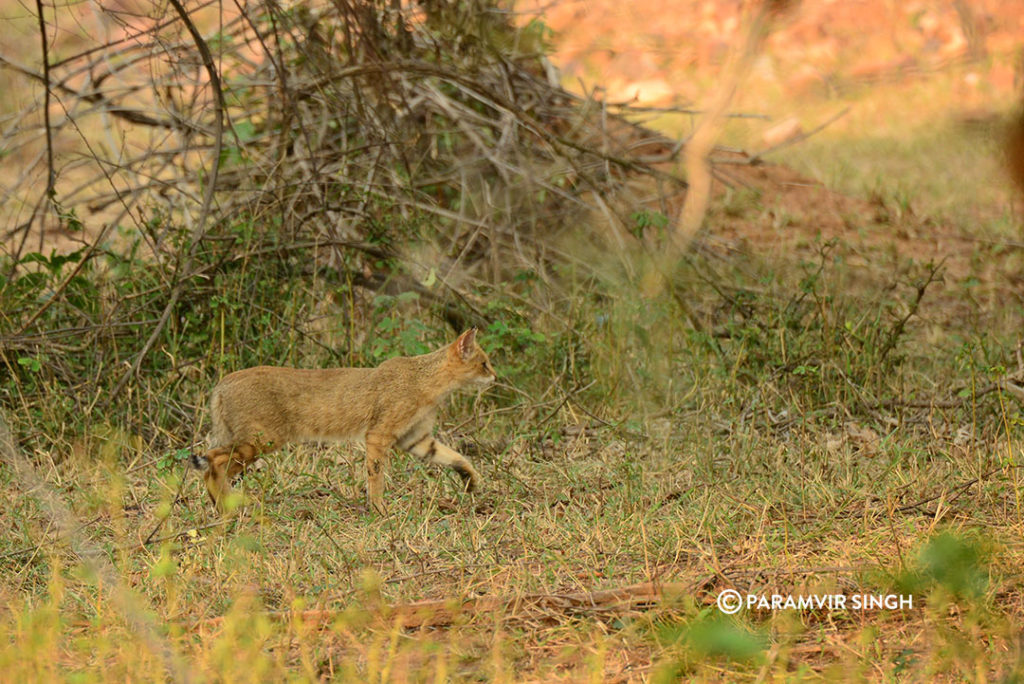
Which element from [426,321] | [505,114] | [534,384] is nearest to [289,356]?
[426,321]

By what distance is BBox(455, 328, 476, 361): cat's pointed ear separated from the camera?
546cm

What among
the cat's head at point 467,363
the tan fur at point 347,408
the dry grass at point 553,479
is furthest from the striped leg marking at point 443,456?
the cat's head at point 467,363

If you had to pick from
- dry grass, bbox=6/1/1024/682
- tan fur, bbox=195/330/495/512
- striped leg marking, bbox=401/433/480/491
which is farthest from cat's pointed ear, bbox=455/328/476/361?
dry grass, bbox=6/1/1024/682

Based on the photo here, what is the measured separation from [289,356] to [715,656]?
3572 millimetres

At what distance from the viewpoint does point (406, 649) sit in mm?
3525

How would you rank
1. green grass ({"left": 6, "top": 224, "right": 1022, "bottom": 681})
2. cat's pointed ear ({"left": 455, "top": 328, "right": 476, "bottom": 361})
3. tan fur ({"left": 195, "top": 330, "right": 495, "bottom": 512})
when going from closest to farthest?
green grass ({"left": 6, "top": 224, "right": 1022, "bottom": 681})
tan fur ({"left": 195, "top": 330, "right": 495, "bottom": 512})
cat's pointed ear ({"left": 455, "top": 328, "right": 476, "bottom": 361})

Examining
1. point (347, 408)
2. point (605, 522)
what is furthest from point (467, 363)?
point (605, 522)

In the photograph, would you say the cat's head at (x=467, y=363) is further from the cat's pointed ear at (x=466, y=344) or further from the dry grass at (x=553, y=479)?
the dry grass at (x=553, y=479)

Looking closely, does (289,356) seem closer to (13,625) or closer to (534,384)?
(534,384)

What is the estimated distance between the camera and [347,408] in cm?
541

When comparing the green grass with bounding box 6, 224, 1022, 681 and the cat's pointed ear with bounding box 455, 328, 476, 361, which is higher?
the cat's pointed ear with bounding box 455, 328, 476, 361

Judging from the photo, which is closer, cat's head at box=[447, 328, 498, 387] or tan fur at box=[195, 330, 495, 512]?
tan fur at box=[195, 330, 495, 512]

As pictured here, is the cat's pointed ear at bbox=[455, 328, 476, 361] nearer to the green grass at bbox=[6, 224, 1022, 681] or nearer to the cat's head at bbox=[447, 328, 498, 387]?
the cat's head at bbox=[447, 328, 498, 387]

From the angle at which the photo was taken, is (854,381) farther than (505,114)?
No
